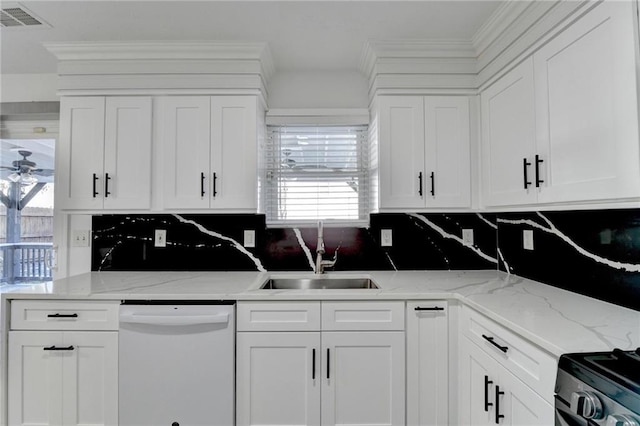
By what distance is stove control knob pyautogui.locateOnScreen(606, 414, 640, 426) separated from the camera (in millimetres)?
711

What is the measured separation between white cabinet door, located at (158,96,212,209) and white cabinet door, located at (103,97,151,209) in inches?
4.4

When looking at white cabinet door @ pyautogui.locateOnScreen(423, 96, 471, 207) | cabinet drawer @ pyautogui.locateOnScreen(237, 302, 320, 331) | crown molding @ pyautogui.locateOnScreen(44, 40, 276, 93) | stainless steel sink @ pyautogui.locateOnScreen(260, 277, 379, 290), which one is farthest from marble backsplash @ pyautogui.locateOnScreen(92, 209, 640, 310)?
crown molding @ pyautogui.locateOnScreen(44, 40, 276, 93)

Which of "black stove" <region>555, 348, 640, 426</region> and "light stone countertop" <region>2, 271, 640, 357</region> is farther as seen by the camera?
"light stone countertop" <region>2, 271, 640, 357</region>

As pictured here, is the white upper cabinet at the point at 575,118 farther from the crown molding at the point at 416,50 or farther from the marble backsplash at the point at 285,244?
the marble backsplash at the point at 285,244

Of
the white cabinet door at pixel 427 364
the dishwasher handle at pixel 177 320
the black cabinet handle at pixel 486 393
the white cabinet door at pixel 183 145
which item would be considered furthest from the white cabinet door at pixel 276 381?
the white cabinet door at pixel 183 145

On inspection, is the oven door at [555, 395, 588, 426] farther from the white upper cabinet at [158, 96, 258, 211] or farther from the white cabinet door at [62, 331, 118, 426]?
the white cabinet door at [62, 331, 118, 426]

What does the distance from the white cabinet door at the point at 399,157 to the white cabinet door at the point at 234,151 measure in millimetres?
873

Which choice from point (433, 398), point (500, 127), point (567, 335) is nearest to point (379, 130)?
point (500, 127)

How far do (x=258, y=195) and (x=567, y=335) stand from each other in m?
1.75

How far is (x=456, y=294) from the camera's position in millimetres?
1671

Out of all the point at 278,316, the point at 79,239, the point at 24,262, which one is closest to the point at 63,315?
the point at 79,239

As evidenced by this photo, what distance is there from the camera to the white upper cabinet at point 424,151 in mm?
2094

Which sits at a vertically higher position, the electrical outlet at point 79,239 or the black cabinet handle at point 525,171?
the black cabinet handle at point 525,171

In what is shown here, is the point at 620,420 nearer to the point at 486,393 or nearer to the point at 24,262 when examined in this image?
the point at 486,393
